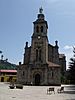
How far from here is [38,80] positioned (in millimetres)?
61219

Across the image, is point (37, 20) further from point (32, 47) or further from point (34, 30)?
point (32, 47)

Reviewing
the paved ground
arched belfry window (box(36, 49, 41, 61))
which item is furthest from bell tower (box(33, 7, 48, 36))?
the paved ground

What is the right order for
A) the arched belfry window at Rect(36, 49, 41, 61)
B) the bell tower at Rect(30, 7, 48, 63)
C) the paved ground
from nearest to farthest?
1. the paved ground
2. the arched belfry window at Rect(36, 49, 41, 61)
3. the bell tower at Rect(30, 7, 48, 63)

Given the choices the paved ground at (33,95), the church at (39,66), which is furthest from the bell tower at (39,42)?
the paved ground at (33,95)

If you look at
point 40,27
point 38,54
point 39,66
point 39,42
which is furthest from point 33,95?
point 40,27

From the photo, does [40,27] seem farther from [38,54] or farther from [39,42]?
[38,54]

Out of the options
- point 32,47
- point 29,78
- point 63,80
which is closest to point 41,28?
point 32,47

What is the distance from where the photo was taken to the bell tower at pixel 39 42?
62031 millimetres

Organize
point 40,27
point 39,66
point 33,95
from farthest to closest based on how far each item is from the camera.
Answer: point 40,27
point 39,66
point 33,95

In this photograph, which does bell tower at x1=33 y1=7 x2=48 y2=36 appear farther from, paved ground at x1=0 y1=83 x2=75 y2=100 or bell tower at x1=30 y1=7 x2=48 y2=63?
paved ground at x1=0 y1=83 x2=75 y2=100

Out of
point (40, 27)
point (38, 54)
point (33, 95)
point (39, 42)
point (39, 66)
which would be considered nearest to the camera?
point (33, 95)

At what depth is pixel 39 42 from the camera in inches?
2491

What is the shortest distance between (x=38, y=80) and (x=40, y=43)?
996 centimetres

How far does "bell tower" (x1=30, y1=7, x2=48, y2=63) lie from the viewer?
204 feet
